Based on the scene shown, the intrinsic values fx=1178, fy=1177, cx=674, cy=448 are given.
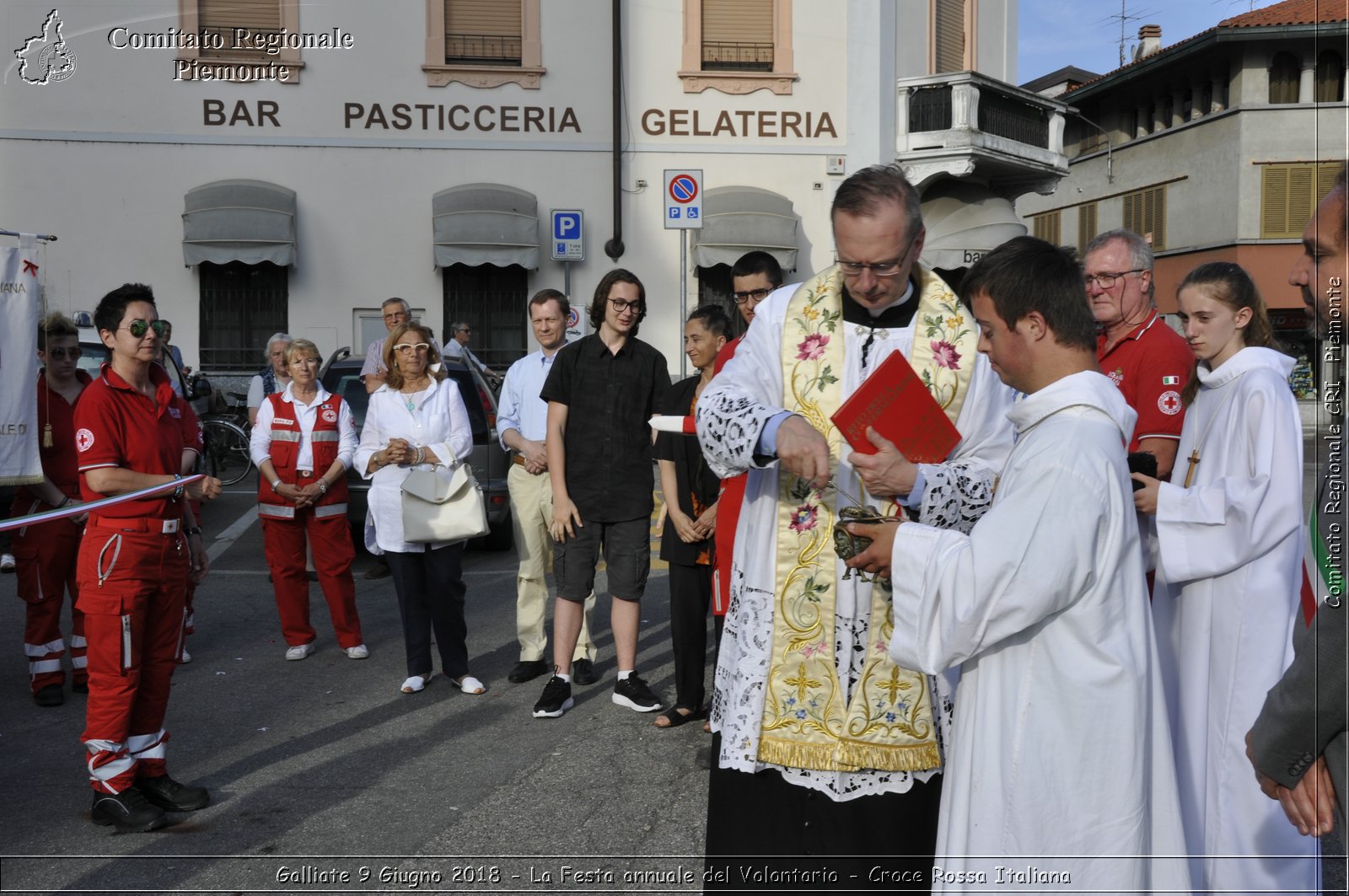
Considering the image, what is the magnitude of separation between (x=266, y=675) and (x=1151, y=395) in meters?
5.04

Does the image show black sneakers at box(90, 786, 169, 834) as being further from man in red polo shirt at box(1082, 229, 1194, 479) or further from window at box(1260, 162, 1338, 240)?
window at box(1260, 162, 1338, 240)

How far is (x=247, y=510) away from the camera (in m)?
12.9

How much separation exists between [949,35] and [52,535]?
17.8 metres

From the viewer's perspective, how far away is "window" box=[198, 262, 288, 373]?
18047mm

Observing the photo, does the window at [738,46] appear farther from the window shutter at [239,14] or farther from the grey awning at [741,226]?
the window shutter at [239,14]

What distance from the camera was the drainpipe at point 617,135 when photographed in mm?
17984

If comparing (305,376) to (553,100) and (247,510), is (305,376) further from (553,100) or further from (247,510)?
(553,100)

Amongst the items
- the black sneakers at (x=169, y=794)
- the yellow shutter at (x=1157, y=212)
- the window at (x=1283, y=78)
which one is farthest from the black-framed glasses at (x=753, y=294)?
the yellow shutter at (x=1157, y=212)

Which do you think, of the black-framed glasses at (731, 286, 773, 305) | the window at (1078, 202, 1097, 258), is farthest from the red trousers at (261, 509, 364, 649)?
the window at (1078, 202, 1097, 258)

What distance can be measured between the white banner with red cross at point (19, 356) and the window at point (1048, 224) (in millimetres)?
25282

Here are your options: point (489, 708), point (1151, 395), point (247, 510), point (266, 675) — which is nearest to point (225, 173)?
point (247, 510)

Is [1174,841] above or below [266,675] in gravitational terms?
above

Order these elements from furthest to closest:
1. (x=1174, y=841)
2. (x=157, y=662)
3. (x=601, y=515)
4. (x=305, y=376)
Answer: (x=305, y=376)
(x=601, y=515)
(x=157, y=662)
(x=1174, y=841)

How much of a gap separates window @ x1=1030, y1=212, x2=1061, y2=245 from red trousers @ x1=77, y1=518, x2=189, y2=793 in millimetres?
25292
